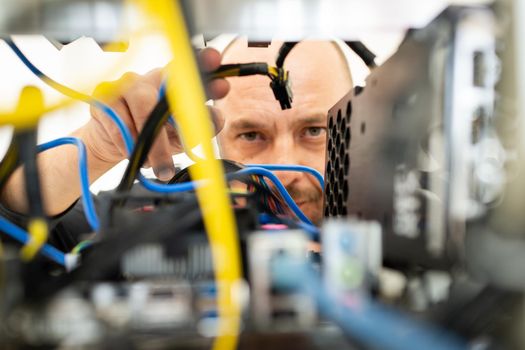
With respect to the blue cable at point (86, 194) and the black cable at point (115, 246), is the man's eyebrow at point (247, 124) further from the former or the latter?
the black cable at point (115, 246)

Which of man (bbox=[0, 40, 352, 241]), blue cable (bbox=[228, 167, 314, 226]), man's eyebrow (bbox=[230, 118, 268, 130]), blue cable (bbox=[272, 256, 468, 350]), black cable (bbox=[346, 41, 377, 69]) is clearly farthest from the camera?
man's eyebrow (bbox=[230, 118, 268, 130])

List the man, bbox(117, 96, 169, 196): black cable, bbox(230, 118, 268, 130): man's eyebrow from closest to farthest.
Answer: bbox(117, 96, 169, 196): black cable < the man < bbox(230, 118, 268, 130): man's eyebrow

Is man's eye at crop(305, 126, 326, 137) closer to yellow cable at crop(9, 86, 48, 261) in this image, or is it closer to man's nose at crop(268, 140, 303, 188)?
man's nose at crop(268, 140, 303, 188)

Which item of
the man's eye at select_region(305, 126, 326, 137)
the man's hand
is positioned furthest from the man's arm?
the man's eye at select_region(305, 126, 326, 137)

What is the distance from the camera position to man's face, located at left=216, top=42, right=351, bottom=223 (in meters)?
1.29

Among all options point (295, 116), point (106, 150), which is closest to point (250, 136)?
point (295, 116)

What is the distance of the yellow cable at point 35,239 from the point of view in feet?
0.79

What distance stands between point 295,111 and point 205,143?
1107 millimetres

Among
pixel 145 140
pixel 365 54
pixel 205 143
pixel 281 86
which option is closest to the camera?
pixel 205 143

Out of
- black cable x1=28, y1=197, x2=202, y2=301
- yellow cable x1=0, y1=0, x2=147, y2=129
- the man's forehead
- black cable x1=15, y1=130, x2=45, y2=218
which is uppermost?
the man's forehead

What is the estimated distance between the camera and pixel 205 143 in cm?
21

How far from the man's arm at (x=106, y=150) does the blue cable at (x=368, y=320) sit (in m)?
0.22

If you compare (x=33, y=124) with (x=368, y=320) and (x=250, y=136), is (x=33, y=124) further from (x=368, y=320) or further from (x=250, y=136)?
(x=250, y=136)

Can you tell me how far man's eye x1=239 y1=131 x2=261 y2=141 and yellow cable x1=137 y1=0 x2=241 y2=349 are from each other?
114 centimetres
